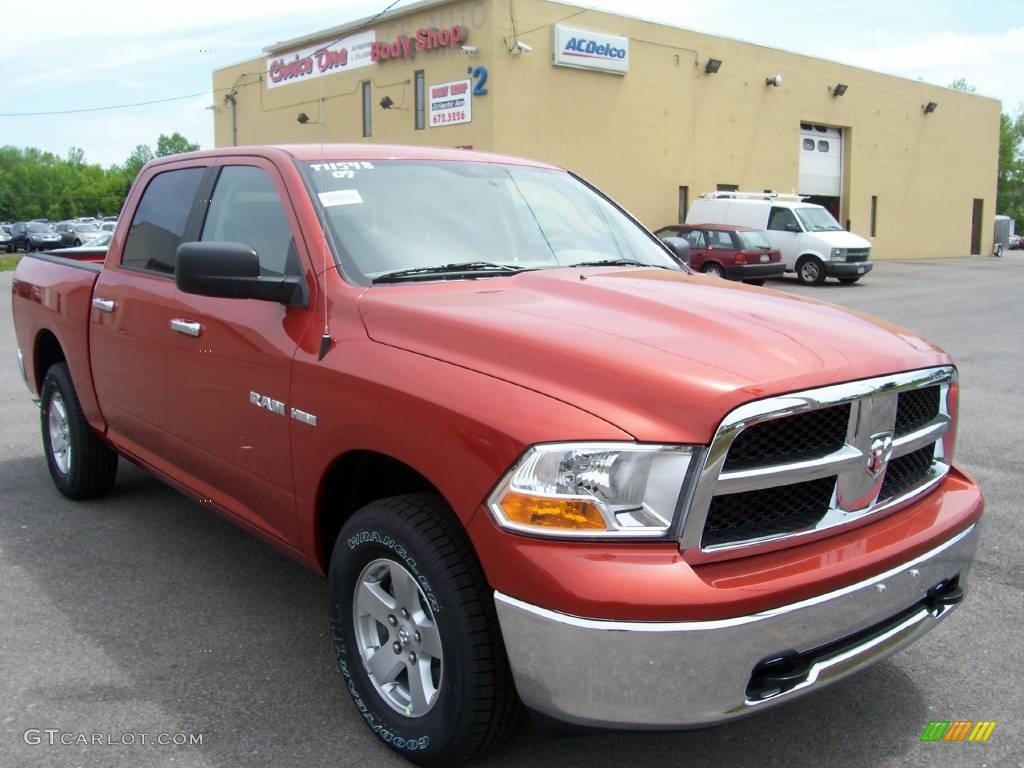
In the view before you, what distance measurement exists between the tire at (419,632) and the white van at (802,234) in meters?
22.9

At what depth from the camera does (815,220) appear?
2556 cm

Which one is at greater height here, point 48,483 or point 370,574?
point 370,574

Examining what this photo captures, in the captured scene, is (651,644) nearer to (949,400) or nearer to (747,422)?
(747,422)

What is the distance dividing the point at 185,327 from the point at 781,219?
77.2 feet

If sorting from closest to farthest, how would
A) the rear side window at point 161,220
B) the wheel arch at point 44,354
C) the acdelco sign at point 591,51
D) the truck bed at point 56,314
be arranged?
the rear side window at point 161,220, the truck bed at point 56,314, the wheel arch at point 44,354, the acdelco sign at point 591,51

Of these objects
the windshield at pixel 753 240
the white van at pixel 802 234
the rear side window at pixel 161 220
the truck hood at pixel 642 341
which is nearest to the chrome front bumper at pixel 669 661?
the truck hood at pixel 642 341

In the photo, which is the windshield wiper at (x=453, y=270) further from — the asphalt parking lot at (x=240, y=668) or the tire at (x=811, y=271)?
the tire at (x=811, y=271)

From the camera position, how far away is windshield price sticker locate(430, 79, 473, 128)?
25.8m

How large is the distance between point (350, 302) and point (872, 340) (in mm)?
1635

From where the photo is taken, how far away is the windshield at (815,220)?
25.2 metres

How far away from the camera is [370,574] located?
2926 mm

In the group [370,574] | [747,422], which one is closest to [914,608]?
[747,422]

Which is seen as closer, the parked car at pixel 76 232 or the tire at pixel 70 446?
the tire at pixel 70 446

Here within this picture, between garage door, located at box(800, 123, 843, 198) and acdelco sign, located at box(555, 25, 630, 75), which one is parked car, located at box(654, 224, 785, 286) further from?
garage door, located at box(800, 123, 843, 198)
